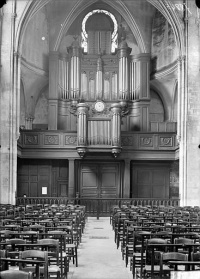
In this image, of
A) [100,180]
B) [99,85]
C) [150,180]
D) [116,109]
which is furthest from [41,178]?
[99,85]

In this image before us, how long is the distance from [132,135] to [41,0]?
34.4 ft

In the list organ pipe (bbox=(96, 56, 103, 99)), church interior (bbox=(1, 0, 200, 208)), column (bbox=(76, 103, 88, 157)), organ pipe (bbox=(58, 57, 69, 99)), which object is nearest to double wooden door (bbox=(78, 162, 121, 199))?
church interior (bbox=(1, 0, 200, 208))

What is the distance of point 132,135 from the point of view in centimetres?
3266

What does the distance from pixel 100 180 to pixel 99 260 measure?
1973cm

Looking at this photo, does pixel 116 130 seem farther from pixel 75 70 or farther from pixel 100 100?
pixel 75 70

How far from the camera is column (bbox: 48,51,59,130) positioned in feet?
114

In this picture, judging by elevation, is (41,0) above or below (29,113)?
above

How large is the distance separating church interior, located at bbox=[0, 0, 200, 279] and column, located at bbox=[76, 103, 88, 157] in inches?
2.5

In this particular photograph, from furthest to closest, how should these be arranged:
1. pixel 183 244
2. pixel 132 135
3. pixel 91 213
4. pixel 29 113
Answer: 1. pixel 29 113
2. pixel 132 135
3. pixel 91 213
4. pixel 183 244

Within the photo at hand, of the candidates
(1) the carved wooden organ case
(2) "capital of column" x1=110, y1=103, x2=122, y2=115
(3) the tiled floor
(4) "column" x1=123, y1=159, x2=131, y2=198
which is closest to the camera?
(3) the tiled floor

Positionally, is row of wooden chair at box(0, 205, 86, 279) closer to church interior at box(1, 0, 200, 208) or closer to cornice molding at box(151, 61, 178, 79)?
church interior at box(1, 0, 200, 208)

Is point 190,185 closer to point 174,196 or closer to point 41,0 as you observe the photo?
point 174,196

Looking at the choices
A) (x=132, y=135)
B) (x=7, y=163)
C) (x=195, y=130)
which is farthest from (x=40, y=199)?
(x=195, y=130)

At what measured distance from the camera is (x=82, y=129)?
31.5m
